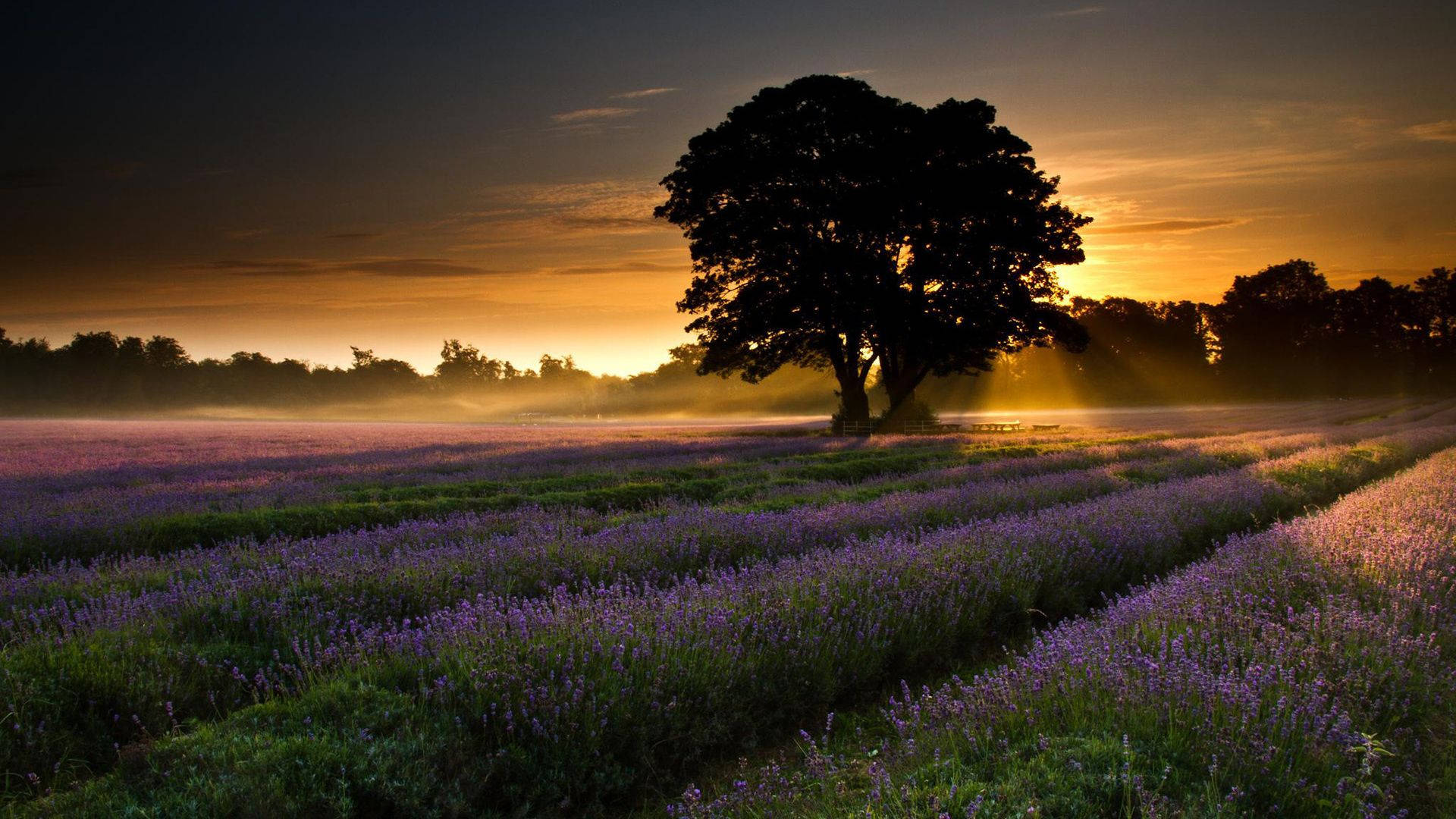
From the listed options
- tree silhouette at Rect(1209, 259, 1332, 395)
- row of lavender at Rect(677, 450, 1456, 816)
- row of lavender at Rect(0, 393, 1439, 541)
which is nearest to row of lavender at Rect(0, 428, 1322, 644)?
row of lavender at Rect(677, 450, 1456, 816)

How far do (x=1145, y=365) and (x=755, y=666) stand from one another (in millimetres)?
82516

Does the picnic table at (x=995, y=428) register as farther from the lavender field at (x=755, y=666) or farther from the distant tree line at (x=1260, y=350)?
the distant tree line at (x=1260, y=350)

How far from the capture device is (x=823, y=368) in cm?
3016

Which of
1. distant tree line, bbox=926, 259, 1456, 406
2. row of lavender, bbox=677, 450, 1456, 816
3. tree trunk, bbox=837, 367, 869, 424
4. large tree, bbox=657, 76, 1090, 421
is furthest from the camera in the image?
distant tree line, bbox=926, 259, 1456, 406

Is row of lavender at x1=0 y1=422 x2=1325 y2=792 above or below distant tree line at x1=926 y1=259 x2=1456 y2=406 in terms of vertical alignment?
below

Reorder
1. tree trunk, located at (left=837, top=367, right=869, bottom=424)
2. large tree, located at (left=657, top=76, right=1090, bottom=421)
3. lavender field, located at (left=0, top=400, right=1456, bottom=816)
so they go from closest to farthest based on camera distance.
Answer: lavender field, located at (left=0, top=400, right=1456, bottom=816) < large tree, located at (left=657, top=76, right=1090, bottom=421) < tree trunk, located at (left=837, top=367, right=869, bottom=424)

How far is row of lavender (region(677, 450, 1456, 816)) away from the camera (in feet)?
8.38

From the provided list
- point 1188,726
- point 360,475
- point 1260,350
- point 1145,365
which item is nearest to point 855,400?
point 360,475

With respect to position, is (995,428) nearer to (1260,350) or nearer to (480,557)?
(480,557)

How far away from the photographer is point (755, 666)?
13.5 ft

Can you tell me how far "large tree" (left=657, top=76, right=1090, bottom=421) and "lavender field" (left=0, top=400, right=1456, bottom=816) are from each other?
1704 centimetres

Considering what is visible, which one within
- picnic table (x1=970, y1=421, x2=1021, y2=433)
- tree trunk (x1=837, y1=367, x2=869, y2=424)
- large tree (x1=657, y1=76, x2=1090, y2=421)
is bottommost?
picnic table (x1=970, y1=421, x2=1021, y2=433)

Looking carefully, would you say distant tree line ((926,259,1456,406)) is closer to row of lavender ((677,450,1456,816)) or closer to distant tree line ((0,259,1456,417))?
distant tree line ((0,259,1456,417))

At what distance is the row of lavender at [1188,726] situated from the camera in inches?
101
